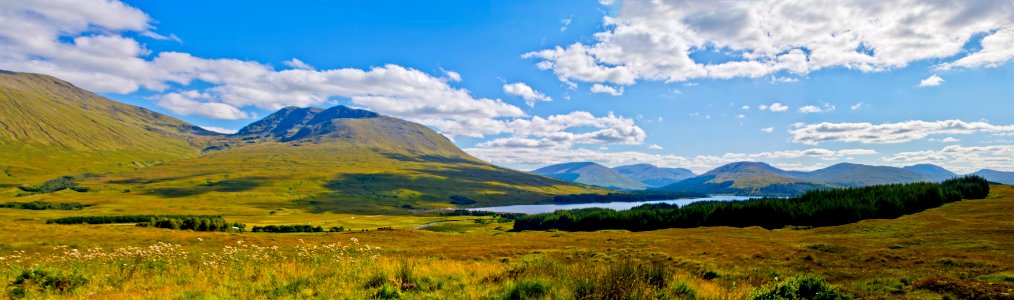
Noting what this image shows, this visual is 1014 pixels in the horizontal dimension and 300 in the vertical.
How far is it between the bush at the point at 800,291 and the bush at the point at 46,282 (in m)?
17.9

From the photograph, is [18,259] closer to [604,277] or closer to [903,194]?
[604,277]

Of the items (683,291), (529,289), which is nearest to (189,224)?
(529,289)

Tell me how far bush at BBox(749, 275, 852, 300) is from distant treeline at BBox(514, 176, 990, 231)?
9454 cm

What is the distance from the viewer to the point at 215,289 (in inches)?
461

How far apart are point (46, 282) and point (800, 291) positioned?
20.2 metres

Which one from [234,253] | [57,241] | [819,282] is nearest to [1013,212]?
[819,282]

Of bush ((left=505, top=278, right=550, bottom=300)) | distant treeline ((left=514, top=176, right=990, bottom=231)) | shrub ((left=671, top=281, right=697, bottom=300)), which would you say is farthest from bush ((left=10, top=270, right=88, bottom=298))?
distant treeline ((left=514, top=176, right=990, bottom=231))

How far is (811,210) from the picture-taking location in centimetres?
9525

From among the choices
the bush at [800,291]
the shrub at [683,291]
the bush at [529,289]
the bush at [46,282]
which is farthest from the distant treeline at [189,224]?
the bush at [800,291]

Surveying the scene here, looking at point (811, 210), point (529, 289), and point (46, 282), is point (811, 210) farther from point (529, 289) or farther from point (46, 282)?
point (46, 282)

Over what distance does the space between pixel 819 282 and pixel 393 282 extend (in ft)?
37.6

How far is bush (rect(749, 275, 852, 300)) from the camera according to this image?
11336mm

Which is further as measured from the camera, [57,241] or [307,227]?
[307,227]

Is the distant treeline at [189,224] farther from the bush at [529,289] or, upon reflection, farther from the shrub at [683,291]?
the shrub at [683,291]
